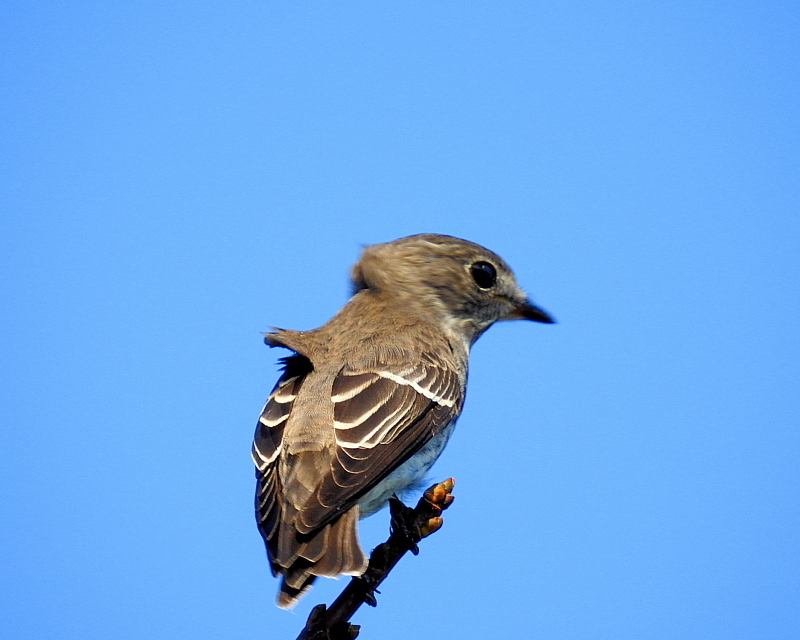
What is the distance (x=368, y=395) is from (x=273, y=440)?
0.74m

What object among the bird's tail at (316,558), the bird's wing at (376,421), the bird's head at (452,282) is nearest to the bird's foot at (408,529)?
the bird's tail at (316,558)

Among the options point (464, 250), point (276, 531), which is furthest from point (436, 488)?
point (464, 250)

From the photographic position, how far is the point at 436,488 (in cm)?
543

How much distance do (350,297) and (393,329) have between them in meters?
1.63

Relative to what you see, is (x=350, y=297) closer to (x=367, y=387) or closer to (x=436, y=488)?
(x=367, y=387)

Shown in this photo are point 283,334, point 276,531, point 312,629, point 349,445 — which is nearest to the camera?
point 312,629

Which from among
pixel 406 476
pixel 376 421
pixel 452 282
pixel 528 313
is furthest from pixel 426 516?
pixel 528 313

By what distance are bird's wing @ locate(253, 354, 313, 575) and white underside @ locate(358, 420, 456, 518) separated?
65cm

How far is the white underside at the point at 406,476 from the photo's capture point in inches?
254

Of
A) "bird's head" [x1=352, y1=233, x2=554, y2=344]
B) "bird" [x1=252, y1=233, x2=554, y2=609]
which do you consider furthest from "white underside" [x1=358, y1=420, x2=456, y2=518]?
"bird's head" [x1=352, y1=233, x2=554, y2=344]

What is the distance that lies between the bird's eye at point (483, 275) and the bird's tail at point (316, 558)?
11.8ft

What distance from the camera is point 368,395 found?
259 inches

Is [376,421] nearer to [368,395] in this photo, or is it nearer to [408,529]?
[368,395]

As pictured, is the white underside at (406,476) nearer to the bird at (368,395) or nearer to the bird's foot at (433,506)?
the bird at (368,395)
